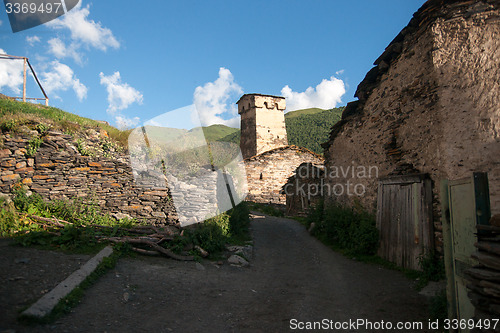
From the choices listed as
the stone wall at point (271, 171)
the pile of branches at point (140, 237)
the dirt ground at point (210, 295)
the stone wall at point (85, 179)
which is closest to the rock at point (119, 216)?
the stone wall at point (85, 179)

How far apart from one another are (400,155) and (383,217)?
1660 mm

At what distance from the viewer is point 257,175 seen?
2083 cm

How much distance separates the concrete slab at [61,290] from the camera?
10.1 feet

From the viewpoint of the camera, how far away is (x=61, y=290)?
12.1 ft

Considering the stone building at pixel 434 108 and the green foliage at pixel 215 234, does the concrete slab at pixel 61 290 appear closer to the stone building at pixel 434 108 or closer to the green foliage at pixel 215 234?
the green foliage at pixel 215 234

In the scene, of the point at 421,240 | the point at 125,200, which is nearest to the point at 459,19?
the point at 421,240

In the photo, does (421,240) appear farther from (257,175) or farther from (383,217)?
(257,175)

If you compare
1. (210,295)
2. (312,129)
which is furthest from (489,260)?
(312,129)

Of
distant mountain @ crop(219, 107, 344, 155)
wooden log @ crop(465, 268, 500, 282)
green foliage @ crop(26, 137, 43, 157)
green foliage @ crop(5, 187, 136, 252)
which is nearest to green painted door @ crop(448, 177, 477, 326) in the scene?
wooden log @ crop(465, 268, 500, 282)

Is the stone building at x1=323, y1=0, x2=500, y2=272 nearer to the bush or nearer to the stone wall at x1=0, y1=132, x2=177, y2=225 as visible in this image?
the bush

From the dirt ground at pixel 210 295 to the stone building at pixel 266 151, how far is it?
1378cm

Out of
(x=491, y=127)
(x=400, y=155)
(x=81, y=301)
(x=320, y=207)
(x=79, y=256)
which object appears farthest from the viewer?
(x=320, y=207)

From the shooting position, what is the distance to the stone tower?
88.7 feet

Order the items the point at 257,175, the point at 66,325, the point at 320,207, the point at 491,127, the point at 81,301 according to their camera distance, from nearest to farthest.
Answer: the point at 66,325 → the point at 81,301 → the point at 491,127 → the point at 320,207 → the point at 257,175
